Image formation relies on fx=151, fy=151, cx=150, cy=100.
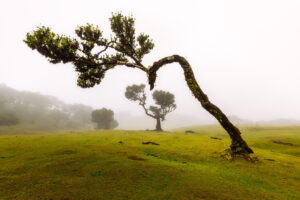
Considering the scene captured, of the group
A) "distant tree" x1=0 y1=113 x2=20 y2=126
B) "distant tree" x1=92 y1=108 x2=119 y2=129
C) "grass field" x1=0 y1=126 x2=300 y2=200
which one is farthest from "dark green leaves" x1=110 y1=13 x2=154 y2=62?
"distant tree" x1=0 y1=113 x2=20 y2=126

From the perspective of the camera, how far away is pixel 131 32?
16.0m

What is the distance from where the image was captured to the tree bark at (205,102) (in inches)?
486

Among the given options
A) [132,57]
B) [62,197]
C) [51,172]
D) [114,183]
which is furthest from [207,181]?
[132,57]

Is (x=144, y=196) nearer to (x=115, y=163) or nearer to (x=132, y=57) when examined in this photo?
(x=115, y=163)

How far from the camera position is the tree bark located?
40.5 feet

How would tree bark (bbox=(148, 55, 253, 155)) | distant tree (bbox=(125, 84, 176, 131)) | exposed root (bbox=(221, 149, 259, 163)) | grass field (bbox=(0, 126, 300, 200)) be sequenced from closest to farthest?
grass field (bbox=(0, 126, 300, 200)) < exposed root (bbox=(221, 149, 259, 163)) < tree bark (bbox=(148, 55, 253, 155)) < distant tree (bbox=(125, 84, 176, 131))

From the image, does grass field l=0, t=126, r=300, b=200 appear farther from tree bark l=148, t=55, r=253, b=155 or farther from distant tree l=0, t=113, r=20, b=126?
distant tree l=0, t=113, r=20, b=126

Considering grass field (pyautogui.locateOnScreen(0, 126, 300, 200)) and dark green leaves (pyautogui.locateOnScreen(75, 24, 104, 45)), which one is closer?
grass field (pyautogui.locateOnScreen(0, 126, 300, 200))

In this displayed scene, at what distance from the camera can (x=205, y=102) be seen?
13336 millimetres

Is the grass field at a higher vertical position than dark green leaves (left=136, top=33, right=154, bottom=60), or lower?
lower

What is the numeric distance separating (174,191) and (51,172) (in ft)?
20.0

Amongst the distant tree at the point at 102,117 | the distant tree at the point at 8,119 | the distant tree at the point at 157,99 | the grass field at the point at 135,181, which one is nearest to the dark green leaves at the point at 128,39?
the grass field at the point at 135,181

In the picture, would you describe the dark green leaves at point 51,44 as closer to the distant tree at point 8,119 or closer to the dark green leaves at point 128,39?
the dark green leaves at point 128,39

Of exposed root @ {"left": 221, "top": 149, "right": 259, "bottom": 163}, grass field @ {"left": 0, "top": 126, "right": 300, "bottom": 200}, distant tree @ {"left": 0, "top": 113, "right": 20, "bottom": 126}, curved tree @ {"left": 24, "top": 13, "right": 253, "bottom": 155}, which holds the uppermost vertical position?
curved tree @ {"left": 24, "top": 13, "right": 253, "bottom": 155}
